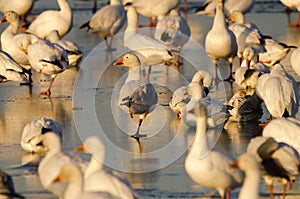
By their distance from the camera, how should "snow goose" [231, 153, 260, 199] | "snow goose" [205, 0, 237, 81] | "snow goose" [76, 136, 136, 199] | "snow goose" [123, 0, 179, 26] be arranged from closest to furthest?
"snow goose" [231, 153, 260, 199], "snow goose" [76, 136, 136, 199], "snow goose" [205, 0, 237, 81], "snow goose" [123, 0, 179, 26]

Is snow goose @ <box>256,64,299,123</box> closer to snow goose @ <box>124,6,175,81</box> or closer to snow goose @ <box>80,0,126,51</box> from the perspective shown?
snow goose @ <box>124,6,175,81</box>

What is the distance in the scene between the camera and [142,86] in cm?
1243

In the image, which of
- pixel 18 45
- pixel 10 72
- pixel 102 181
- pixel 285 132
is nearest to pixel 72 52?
pixel 18 45

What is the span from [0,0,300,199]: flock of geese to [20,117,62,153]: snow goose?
0.01m

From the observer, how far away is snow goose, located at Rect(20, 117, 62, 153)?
11148 mm

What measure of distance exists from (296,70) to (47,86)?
4310 millimetres

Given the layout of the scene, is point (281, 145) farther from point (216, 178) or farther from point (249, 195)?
point (249, 195)

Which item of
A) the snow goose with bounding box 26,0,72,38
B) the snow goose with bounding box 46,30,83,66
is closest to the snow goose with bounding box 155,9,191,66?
the snow goose with bounding box 46,30,83,66

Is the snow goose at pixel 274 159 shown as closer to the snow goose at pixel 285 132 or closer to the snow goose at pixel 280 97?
the snow goose at pixel 285 132

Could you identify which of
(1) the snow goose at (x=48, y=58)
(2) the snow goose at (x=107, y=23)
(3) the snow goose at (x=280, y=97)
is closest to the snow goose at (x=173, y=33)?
(2) the snow goose at (x=107, y=23)

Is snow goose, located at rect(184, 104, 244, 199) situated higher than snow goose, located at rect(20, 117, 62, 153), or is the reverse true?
snow goose, located at rect(184, 104, 244, 199)

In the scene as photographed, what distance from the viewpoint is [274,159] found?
8875mm

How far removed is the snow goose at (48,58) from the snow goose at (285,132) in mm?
5900

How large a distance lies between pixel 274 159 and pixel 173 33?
9.59 meters
